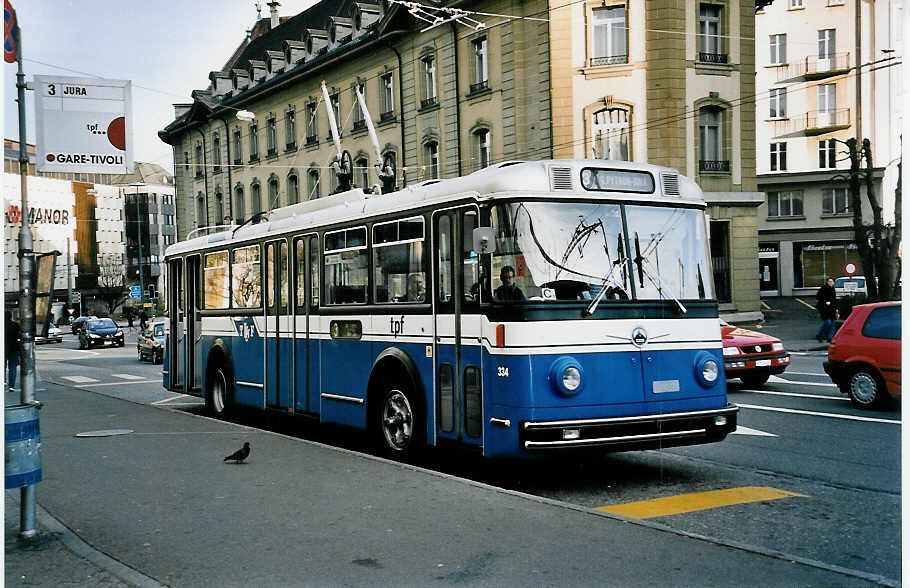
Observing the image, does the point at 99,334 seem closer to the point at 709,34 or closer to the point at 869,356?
the point at 709,34

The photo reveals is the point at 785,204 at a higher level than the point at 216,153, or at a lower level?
lower

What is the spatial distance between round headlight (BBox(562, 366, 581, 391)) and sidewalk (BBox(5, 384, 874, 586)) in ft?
3.43

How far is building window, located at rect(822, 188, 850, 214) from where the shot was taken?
2284 cm

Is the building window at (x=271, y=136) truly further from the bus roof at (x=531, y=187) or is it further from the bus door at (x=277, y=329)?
the bus roof at (x=531, y=187)

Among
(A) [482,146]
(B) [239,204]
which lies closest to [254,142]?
(B) [239,204]

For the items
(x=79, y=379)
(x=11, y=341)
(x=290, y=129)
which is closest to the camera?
(x=11, y=341)

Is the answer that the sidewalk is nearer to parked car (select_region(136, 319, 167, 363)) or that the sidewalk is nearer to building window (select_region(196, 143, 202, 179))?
building window (select_region(196, 143, 202, 179))

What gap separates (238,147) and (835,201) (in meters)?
15.3

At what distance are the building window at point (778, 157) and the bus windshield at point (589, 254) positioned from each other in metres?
14.0

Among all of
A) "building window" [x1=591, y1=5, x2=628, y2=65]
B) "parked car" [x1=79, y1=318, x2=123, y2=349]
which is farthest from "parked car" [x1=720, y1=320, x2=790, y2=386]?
"parked car" [x1=79, y1=318, x2=123, y2=349]

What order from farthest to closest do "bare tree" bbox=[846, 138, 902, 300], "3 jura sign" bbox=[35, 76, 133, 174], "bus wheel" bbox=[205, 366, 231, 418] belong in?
"bus wheel" bbox=[205, 366, 231, 418], "bare tree" bbox=[846, 138, 902, 300], "3 jura sign" bbox=[35, 76, 133, 174]

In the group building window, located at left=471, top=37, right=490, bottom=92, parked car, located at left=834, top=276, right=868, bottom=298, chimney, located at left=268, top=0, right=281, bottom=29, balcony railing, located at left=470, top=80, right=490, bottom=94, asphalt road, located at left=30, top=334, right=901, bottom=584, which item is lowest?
asphalt road, located at left=30, top=334, right=901, bottom=584

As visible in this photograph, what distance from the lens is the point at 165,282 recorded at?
56.1 ft

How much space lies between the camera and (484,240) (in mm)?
8406
